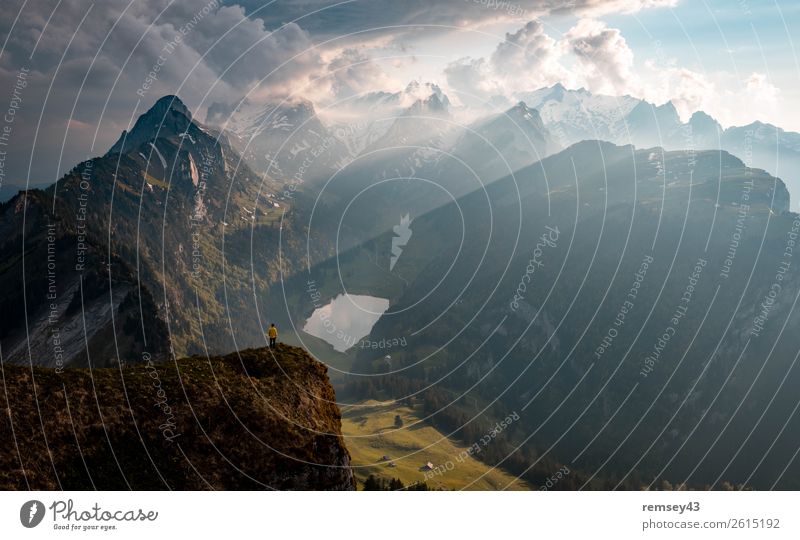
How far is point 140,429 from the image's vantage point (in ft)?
117

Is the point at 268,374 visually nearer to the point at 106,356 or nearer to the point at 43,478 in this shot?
the point at 43,478

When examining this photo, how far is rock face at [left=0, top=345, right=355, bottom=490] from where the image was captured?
33125mm

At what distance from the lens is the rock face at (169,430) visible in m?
33.1
